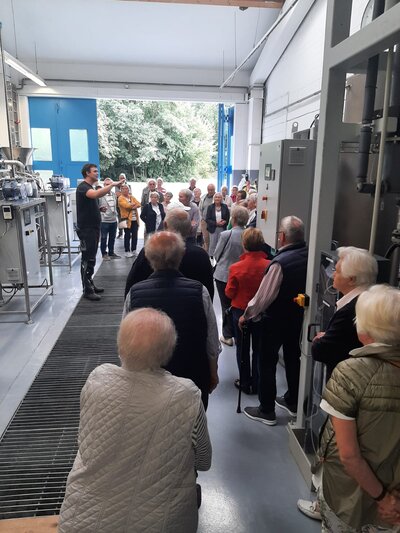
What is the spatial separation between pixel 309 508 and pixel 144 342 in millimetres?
1512

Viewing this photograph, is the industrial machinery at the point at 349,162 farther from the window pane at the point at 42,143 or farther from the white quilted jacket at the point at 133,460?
the window pane at the point at 42,143

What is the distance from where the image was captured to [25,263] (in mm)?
4699

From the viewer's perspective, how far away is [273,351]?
2.80 m

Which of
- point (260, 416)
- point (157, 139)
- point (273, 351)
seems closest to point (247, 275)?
point (273, 351)

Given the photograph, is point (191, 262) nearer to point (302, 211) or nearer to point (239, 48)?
point (302, 211)

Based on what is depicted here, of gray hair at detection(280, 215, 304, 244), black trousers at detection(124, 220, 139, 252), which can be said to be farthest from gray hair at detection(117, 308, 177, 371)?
black trousers at detection(124, 220, 139, 252)

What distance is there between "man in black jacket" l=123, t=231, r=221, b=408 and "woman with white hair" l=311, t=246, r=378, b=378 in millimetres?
542

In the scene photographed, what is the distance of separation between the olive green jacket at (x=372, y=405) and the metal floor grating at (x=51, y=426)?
1708mm

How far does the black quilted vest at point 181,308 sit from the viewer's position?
1860mm

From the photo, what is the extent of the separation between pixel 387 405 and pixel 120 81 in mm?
10792

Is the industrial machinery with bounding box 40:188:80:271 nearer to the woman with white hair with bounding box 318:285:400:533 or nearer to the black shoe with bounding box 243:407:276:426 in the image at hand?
the black shoe with bounding box 243:407:276:426

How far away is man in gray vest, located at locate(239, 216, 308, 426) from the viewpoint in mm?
2662

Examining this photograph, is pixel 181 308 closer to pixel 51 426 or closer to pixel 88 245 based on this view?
pixel 51 426

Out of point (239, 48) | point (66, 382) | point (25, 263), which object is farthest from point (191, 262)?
point (239, 48)
